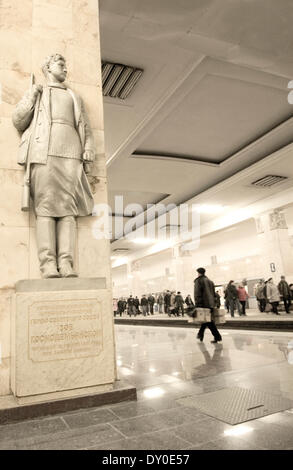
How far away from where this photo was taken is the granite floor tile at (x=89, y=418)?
2.28 m

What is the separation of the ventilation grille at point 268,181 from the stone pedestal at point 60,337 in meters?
11.1

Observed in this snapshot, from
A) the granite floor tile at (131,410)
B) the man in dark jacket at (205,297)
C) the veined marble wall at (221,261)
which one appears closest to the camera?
the granite floor tile at (131,410)

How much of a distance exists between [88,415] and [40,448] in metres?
0.61

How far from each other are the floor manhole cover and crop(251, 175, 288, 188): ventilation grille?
1083 centimetres

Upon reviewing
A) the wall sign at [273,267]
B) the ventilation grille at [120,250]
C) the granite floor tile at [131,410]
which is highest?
the ventilation grille at [120,250]

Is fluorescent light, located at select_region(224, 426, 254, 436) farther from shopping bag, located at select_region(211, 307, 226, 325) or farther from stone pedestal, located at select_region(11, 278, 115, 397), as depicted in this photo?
shopping bag, located at select_region(211, 307, 226, 325)

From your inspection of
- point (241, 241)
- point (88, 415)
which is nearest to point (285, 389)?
point (88, 415)

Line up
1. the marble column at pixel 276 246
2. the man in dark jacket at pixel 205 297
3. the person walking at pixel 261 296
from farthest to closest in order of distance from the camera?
the marble column at pixel 276 246 → the person walking at pixel 261 296 → the man in dark jacket at pixel 205 297

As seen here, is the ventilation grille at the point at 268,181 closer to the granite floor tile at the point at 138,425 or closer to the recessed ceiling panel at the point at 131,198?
the recessed ceiling panel at the point at 131,198

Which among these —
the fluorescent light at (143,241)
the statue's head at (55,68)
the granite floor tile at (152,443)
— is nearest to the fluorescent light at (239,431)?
the granite floor tile at (152,443)

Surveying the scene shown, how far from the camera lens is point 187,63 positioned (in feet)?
22.0

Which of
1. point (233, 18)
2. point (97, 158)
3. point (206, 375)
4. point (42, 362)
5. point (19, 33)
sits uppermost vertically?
point (233, 18)

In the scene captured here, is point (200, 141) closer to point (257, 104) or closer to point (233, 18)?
point (257, 104)
